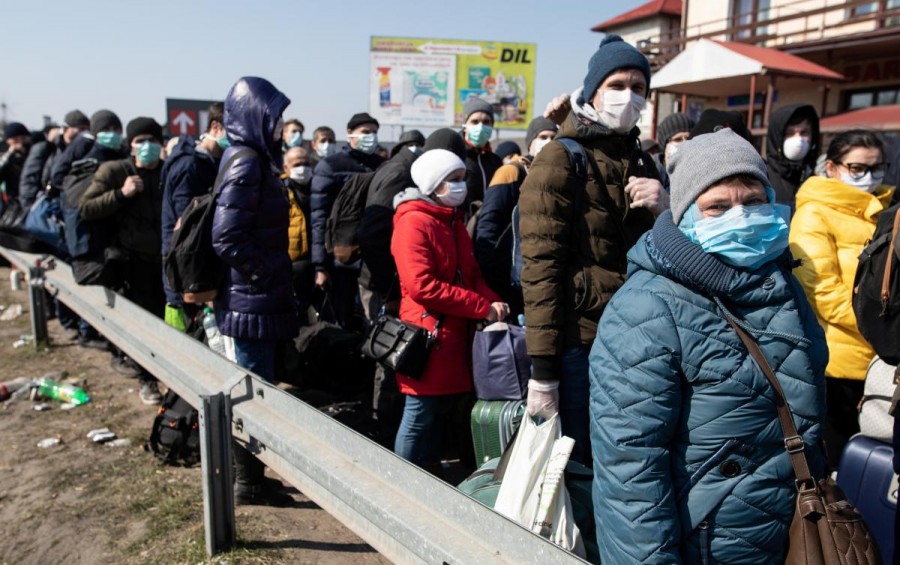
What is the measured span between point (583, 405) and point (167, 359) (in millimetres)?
2183

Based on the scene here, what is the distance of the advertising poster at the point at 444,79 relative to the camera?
3181cm

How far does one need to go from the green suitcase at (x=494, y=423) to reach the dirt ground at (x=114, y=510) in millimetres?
735

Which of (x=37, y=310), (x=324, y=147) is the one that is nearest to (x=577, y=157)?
(x=324, y=147)

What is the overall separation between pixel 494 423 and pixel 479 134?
3371 millimetres

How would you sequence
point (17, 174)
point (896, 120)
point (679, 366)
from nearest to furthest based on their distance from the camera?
1. point (679, 366)
2. point (17, 174)
3. point (896, 120)

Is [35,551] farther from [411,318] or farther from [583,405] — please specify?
[583,405]

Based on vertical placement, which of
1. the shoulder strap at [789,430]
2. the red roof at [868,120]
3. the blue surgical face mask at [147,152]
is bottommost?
the shoulder strap at [789,430]

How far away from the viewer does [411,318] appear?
3.73m

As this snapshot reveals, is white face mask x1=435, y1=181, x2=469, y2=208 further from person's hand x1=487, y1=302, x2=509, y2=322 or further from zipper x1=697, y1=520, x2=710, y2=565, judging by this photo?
zipper x1=697, y1=520, x2=710, y2=565

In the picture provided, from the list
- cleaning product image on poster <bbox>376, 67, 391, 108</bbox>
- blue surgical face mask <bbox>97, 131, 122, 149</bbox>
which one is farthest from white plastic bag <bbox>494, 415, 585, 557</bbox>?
cleaning product image on poster <bbox>376, 67, 391, 108</bbox>

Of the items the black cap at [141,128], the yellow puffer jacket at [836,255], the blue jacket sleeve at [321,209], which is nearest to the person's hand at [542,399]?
the yellow puffer jacket at [836,255]

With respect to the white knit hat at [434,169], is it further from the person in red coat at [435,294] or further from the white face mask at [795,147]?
the white face mask at [795,147]

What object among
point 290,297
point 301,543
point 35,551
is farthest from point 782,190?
point 35,551

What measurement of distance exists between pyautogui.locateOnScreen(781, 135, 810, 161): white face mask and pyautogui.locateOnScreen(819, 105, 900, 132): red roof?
14.4 metres
